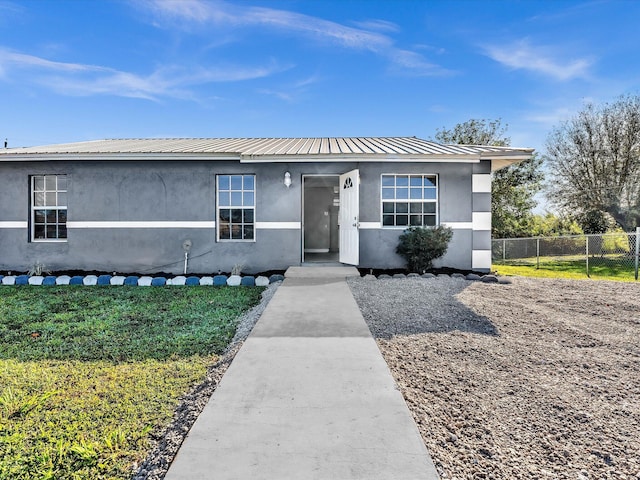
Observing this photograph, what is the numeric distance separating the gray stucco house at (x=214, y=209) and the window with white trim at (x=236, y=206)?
25mm

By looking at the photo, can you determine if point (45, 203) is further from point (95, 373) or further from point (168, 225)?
point (95, 373)

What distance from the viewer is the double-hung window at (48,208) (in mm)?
8734

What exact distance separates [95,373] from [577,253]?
1761 cm

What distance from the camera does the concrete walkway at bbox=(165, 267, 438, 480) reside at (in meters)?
1.69

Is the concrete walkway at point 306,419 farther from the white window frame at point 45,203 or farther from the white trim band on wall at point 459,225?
the white window frame at point 45,203

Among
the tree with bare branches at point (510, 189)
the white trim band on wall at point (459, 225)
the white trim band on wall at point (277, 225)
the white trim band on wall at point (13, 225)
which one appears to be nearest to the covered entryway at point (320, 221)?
the white trim band on wall at point (277, 225)

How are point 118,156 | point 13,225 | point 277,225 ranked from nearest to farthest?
1. point 118,156
2. point 277,225
3. point 13,225

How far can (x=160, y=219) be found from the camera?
8.55 metres

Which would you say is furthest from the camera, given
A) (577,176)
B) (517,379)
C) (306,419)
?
(577,176)

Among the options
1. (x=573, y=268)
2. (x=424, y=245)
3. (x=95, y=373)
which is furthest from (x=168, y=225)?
(x=573, y=268)

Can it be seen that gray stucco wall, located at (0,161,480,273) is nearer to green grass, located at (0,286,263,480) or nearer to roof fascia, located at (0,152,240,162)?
roof fascia, located at (0,152,240,162)

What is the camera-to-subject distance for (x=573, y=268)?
1299cm

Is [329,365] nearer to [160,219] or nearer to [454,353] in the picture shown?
[454,353]

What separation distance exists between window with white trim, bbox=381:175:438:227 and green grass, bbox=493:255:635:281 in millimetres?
3551
